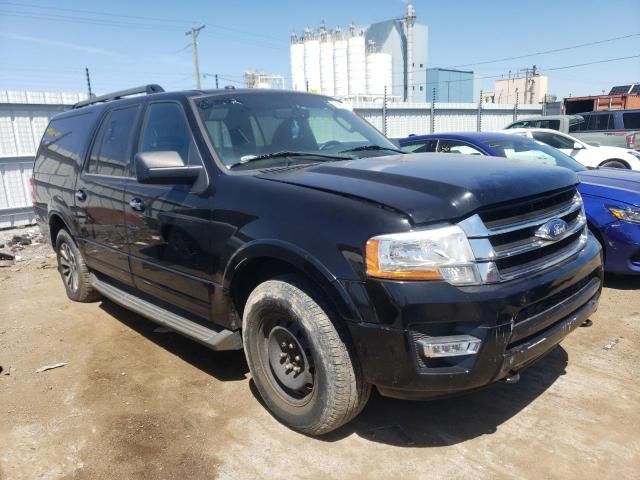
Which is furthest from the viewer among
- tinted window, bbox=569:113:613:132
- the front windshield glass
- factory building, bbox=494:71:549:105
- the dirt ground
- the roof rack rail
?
factory building, bbox=494:71:549:105

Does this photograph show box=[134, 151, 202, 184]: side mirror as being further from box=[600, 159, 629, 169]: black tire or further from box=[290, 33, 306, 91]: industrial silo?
box=[290, 33, 306, 91]: industrial silo

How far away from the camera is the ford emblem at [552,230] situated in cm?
253

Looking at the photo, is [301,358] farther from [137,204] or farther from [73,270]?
[73,270]

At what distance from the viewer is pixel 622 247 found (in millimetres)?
4648

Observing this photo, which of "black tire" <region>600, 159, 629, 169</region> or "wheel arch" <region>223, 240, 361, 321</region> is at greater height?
"wheel arch" <region>223, 240, 361, 321</region>

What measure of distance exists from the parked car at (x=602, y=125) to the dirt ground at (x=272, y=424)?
11.7 metres

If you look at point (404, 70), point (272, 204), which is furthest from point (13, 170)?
point (404, 70)

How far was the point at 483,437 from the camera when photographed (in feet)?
8.91

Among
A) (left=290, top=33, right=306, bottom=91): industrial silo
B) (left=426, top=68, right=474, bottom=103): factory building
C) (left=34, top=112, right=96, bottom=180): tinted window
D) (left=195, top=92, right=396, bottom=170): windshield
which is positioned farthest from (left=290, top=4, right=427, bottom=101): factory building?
(left=195, top=92, right=396, bottom=170): windshield

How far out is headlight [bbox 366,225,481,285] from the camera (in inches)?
86.8

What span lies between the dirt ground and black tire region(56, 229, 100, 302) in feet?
3.36

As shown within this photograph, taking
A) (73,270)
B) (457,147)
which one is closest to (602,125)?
A: (457,147)

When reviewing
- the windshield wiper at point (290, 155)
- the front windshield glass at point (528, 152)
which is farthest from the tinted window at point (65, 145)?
the front windshield glass at point (528, 152)

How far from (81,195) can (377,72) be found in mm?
34860
